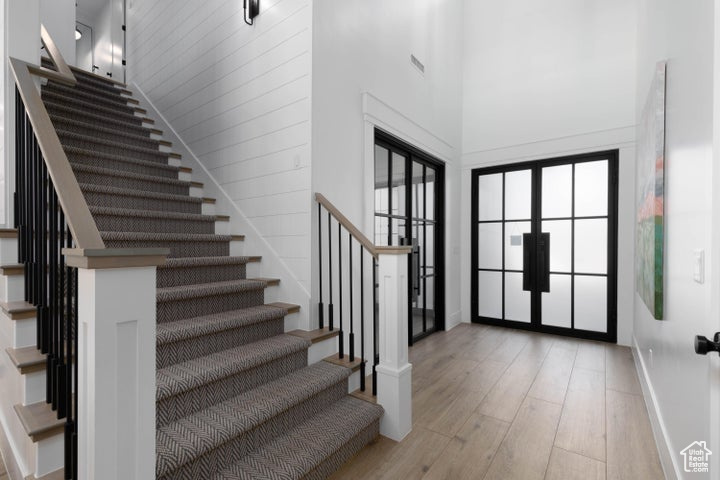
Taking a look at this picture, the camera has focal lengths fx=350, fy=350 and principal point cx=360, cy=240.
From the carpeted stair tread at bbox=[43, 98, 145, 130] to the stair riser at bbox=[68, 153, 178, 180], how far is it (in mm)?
738

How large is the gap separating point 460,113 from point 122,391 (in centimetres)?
473

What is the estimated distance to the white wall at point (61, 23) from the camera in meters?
4.55

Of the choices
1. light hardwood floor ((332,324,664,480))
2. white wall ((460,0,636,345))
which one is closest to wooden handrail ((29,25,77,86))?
light hardwood floor ((332,324,664,480))

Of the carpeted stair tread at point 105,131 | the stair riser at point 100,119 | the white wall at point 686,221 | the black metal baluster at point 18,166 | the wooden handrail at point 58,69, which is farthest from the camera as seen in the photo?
the stair riser at point 100,119

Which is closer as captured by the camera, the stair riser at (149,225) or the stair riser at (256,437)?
the stair riser at (256,437)

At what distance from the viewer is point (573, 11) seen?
3945mm

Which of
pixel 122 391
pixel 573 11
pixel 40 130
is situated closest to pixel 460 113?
pixel 573 11

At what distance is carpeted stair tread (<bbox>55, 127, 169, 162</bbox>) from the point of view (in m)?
2.81

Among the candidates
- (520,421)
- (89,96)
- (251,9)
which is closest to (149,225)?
(251,9)

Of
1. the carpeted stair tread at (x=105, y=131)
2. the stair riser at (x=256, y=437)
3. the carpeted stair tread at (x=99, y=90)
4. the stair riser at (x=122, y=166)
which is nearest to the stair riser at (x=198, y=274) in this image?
the stair riser at (x=256, y=437)

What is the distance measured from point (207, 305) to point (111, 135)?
2.25m

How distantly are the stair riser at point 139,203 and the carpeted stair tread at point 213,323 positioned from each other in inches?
47.5

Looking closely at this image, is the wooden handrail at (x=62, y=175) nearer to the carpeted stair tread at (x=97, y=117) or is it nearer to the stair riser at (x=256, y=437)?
the stair riser at (x=256, y=437)

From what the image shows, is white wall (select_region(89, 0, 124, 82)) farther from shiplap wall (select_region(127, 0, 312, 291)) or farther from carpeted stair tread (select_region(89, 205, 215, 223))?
carpeted stair tread (select_region(89, 205, 215, 223))
